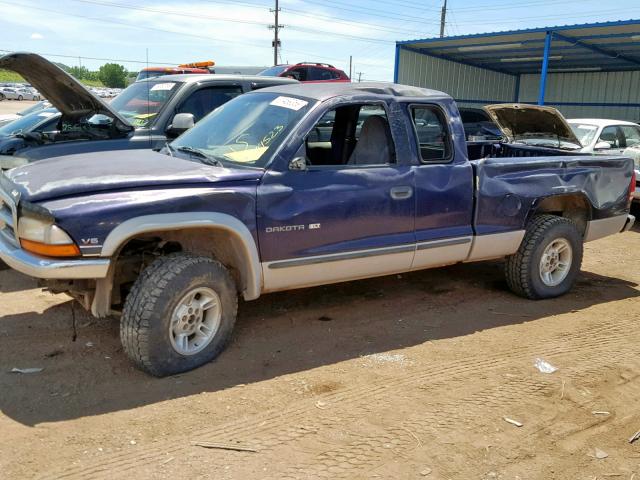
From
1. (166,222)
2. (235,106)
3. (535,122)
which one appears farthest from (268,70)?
(166,222)

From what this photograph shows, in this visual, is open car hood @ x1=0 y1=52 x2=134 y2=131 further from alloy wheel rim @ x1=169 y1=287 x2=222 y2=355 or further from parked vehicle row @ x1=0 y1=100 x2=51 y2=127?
parked vehicle row @ x1=0 y1=100 x2=51 y2=127

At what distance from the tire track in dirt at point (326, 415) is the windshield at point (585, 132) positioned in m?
6.58

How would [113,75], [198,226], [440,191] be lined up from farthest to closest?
[113,75] → [440,191] → [198,226]

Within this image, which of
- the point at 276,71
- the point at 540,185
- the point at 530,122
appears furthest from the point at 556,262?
the point at 276,71

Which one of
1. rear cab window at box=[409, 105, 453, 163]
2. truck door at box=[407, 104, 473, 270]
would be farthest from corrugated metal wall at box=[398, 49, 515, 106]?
truck door at box=[407, 104, 473, 270]

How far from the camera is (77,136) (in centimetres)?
654

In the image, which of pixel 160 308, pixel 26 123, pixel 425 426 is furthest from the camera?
pixel 26 123

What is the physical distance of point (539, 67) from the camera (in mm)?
24391

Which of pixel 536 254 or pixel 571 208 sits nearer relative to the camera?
pixel 536 254

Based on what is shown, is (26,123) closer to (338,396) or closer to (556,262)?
(338,396)

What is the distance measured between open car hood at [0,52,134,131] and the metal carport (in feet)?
45.9

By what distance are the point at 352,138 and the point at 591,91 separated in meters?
23.1

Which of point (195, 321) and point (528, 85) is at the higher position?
point (528, 85)

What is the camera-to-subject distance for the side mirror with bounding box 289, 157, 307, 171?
441 centimetres
